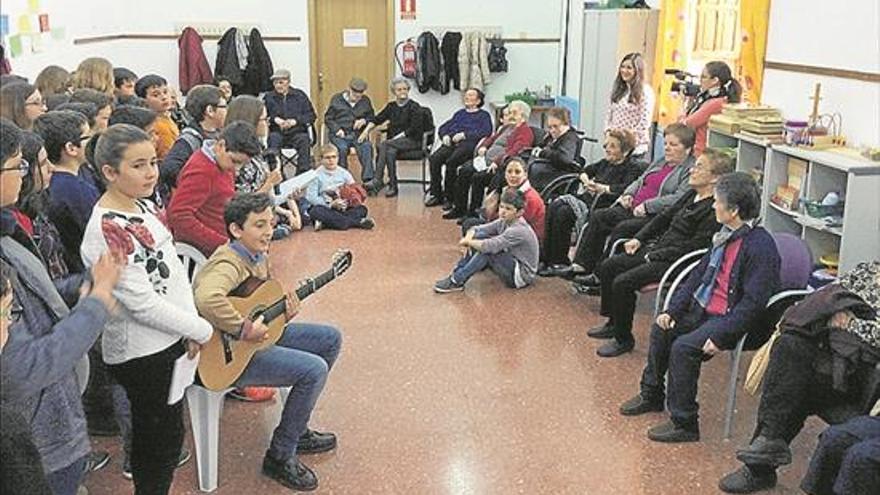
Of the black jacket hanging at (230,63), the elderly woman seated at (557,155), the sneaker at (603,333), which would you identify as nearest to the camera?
the sneaker at (603,333)

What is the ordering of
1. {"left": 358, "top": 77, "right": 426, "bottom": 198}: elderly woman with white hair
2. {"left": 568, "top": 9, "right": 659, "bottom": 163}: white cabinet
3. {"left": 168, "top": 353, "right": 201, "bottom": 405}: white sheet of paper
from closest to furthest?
{"left": 168, "top": 353, "right": 201, "bottom": 405}: white sheet of paper < {"left": 568, "top": 9, "right": 659, "bottom": 163}: white cabinet < {"left": 358, "top": 77, "right": 426, "bottom": 198}: elderly woman with white hair

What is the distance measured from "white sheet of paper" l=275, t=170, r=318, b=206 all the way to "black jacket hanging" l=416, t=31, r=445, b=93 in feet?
8.76

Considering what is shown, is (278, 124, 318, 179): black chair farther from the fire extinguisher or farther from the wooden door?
the fire extinguisher

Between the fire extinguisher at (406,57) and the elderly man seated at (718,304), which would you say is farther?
the fire extinguisher at (406,57)

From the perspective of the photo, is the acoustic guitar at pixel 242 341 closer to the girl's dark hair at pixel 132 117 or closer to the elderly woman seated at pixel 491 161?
the girl's dark hair at pixel 132 117

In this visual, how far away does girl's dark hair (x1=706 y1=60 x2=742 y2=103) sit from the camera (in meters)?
5.29

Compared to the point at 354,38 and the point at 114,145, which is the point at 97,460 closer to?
the point at 114,145

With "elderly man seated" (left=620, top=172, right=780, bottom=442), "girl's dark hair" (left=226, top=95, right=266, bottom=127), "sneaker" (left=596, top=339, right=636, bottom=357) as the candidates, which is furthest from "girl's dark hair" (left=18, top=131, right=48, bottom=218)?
"sneaker" (left=596, top=339, right=636, bottom=357)

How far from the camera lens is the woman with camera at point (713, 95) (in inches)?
208

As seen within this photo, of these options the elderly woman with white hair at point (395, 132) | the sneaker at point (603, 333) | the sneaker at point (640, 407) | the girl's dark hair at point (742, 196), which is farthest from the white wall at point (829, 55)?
the elderly woman with white hair at point (395, 132)

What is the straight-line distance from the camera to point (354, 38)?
30.8 feet

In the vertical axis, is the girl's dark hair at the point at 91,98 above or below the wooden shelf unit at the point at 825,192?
above

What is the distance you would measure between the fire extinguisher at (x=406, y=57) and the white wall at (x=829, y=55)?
15.4 ft

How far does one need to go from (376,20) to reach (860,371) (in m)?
7.39
